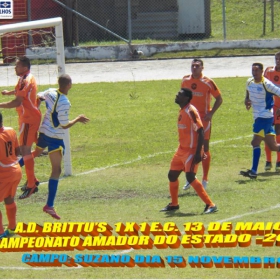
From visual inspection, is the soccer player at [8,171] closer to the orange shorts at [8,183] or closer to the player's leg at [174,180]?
the orange shorts at [8,183]

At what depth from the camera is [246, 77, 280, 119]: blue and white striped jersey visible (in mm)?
15484

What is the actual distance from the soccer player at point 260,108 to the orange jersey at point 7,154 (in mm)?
5197

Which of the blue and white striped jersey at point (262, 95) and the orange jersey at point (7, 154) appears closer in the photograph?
the orange jersey at point (7, 154)

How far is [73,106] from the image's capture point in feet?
78.6

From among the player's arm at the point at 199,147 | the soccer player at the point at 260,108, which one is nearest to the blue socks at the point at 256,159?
the soccer player at the point at 260,108

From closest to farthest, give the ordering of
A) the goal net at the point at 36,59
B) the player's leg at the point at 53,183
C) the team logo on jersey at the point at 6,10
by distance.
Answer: the player's leg at the point at 53,183, the goal net at the point at 36,59, the team logo on jersey at the point at 6,10

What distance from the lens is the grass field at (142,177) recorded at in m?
10.3

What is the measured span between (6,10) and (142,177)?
1794 cm

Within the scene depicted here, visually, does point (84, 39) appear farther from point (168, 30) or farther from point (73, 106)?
point (73, 106)

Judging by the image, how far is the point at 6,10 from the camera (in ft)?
107

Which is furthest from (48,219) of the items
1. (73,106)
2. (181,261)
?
(73,106)

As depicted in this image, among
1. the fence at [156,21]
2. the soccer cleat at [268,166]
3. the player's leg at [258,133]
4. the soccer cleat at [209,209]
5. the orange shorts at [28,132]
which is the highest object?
the fence at [156,21]

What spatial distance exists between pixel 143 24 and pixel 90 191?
→ 20.7 metres

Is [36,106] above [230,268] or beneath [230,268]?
above
